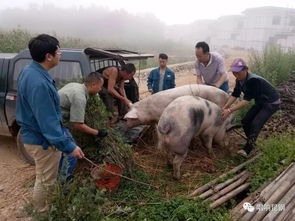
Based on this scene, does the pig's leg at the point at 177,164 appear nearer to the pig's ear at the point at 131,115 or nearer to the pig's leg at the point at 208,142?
the pig's leg at the point at 208,142

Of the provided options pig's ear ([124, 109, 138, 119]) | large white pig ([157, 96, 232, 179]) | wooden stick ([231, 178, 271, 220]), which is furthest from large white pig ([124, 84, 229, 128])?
wooden stick ([231, 178, 271, 220])

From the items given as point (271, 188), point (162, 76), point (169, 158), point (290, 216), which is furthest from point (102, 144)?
point (162, 76)

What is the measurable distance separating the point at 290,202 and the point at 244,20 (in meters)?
54.8

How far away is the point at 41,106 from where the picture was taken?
311 centimetres

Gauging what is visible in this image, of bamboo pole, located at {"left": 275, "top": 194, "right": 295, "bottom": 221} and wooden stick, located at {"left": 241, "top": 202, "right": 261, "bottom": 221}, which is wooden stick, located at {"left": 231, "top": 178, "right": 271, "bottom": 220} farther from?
bamboo pole, located at {"left": 275, "top": 194, "right": 295, "bottom": 221}

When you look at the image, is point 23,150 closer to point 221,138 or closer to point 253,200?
point 221,138

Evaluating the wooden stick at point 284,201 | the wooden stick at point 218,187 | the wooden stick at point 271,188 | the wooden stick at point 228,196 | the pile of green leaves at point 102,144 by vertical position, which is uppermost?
the pile of green leaves at point 102,144

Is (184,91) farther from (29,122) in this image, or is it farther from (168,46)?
(168,46)

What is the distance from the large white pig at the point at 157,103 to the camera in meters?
5.80

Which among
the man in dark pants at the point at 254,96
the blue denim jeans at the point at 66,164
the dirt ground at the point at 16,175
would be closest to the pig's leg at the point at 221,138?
the dirt ground at the point at 16,175

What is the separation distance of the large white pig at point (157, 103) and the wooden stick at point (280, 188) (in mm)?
2047

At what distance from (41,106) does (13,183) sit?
248cm

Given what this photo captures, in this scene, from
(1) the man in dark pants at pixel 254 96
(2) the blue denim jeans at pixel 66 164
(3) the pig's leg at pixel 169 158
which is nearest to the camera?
(2) the blue denim jeans at pixel 66 164

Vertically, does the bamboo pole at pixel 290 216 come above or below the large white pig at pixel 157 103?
below
